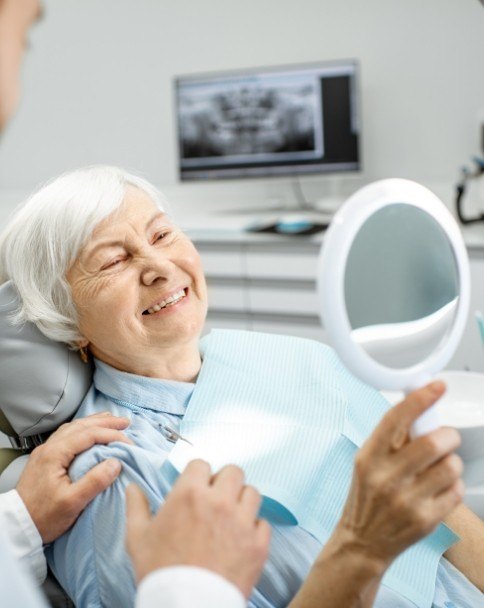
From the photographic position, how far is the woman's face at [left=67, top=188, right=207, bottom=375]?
136 cm

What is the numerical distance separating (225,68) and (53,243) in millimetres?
2869

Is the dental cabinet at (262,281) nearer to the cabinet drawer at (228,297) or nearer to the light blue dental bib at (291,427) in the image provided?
the cabinet drawer at (228,297)

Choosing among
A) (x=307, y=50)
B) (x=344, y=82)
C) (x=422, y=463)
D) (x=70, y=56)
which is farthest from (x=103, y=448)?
(x=70, y=56)

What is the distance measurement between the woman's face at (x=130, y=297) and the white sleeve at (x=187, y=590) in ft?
2.07

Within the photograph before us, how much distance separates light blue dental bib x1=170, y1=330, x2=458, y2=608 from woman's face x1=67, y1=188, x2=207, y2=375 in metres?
0.12

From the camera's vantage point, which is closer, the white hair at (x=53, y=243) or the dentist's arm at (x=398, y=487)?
the dentist's arm at (x=398, y=487)

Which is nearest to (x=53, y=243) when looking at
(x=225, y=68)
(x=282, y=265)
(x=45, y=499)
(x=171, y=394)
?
(x=171, y=394)

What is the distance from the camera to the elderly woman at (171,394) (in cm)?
118

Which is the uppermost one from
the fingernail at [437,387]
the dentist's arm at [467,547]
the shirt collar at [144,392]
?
the fingernail at [437,387]

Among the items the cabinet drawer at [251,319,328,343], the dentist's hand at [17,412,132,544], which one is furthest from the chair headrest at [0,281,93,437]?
the cabinet drawer at [251,319,328,343]

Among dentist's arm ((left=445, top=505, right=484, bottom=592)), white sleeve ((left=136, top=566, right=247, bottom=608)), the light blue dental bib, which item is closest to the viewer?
white sleeve ((left=136, top=566, right=247, bottom=608))

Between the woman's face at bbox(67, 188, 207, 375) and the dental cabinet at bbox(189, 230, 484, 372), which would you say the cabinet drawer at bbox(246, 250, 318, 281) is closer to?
the dental cabinet at bbox(189, 230, 484, 372)

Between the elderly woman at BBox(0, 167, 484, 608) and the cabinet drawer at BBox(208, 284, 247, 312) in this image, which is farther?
the cabinet drawer at BBox(208, 284, 247, 312)

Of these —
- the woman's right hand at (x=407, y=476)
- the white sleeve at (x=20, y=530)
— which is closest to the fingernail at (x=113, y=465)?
the white sleeve at (x=20, y=530)
